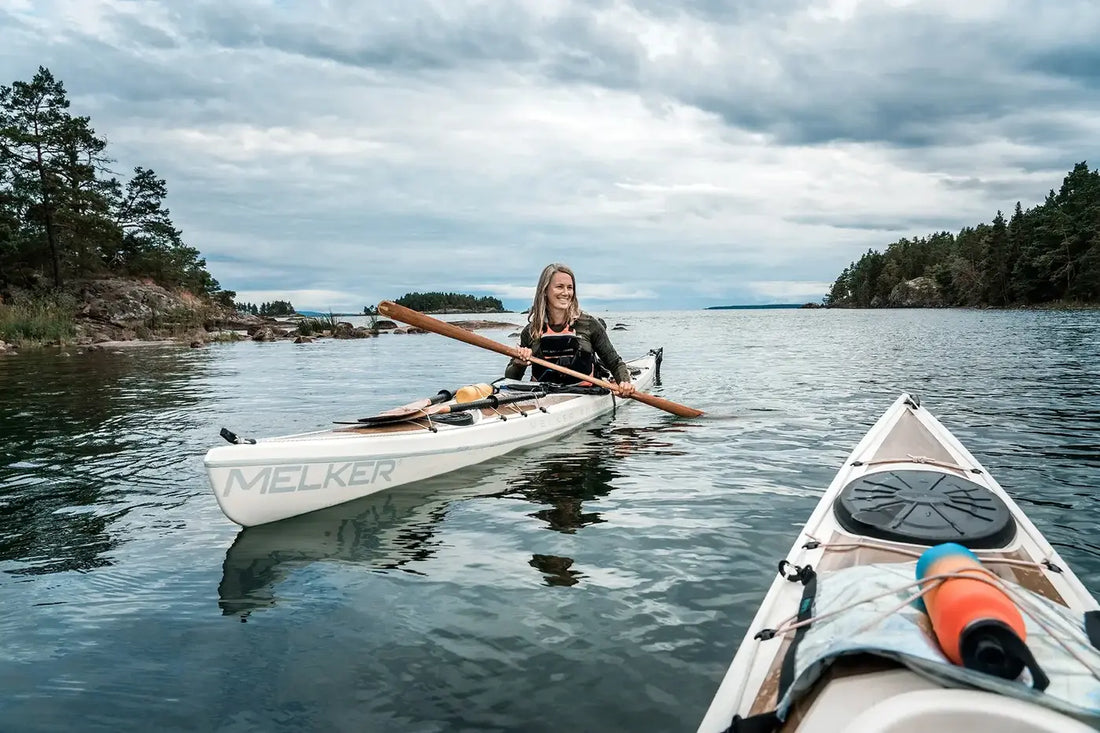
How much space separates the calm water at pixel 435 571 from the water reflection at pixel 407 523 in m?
0.03

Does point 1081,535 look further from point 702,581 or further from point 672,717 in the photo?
point 672,717

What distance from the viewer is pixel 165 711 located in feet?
9.98

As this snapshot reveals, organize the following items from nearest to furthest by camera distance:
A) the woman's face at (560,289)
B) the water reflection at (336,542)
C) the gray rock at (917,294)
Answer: the water reflection at (336,542)
the woman's face at (560,289)
the gray rock at (917,294)

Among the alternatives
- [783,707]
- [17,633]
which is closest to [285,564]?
[17,633]

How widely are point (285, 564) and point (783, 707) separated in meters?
3.76

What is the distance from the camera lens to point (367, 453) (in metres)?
5.97

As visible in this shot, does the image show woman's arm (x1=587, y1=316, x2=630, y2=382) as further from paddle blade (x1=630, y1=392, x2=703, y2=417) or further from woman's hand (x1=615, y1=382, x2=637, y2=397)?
paddle blade (x1=630, y1=392, x2=703, y2=417)

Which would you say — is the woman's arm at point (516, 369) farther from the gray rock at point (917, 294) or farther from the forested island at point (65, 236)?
the gray rock at point (917, 294)

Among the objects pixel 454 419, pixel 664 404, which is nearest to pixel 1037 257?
pixel 664 404

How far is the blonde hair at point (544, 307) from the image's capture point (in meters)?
9.52

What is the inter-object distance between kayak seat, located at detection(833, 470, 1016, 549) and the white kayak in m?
3.90

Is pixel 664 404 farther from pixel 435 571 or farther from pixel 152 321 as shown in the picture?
pixel 152 321

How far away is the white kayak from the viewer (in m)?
5.14

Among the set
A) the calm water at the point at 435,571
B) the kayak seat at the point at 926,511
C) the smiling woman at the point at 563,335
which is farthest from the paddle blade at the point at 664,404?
the kayak seat at the point at 926,511
